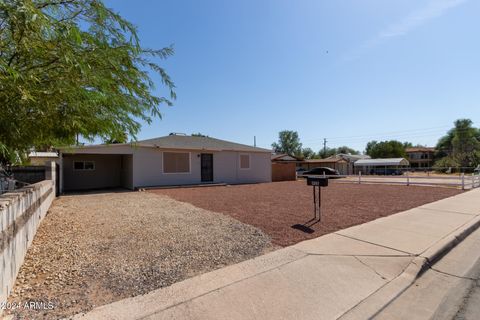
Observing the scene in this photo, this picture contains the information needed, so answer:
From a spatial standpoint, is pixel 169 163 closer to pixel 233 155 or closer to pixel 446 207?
pixel 233 155

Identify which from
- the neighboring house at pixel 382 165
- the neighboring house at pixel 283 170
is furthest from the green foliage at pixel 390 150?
the neighboring house at pixel 283 170

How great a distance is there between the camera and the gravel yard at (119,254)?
3.14m

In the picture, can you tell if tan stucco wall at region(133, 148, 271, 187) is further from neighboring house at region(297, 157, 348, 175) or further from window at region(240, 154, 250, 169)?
neighboring house at region(297, 157, 348, 175)

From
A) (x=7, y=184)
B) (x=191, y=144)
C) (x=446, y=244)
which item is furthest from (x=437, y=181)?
(x=7, y=184)

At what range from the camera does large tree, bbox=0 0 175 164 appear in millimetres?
2221

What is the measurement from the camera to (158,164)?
1634cm

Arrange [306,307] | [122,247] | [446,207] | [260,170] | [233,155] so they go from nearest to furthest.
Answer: [306,307] → [122,247] → [446,207] → [233,155] → [260,170]

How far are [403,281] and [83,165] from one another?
18.1m

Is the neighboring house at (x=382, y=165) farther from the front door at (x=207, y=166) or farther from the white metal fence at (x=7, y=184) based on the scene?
the white metal fence at (x=7, y=184)

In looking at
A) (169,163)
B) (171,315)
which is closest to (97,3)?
(171,315)

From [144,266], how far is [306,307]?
2.37 metres

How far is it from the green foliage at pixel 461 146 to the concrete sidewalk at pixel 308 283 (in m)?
49.3

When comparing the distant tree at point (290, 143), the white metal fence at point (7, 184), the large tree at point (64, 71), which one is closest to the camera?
the large tree at point (64, 71)

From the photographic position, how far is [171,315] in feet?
8.79
